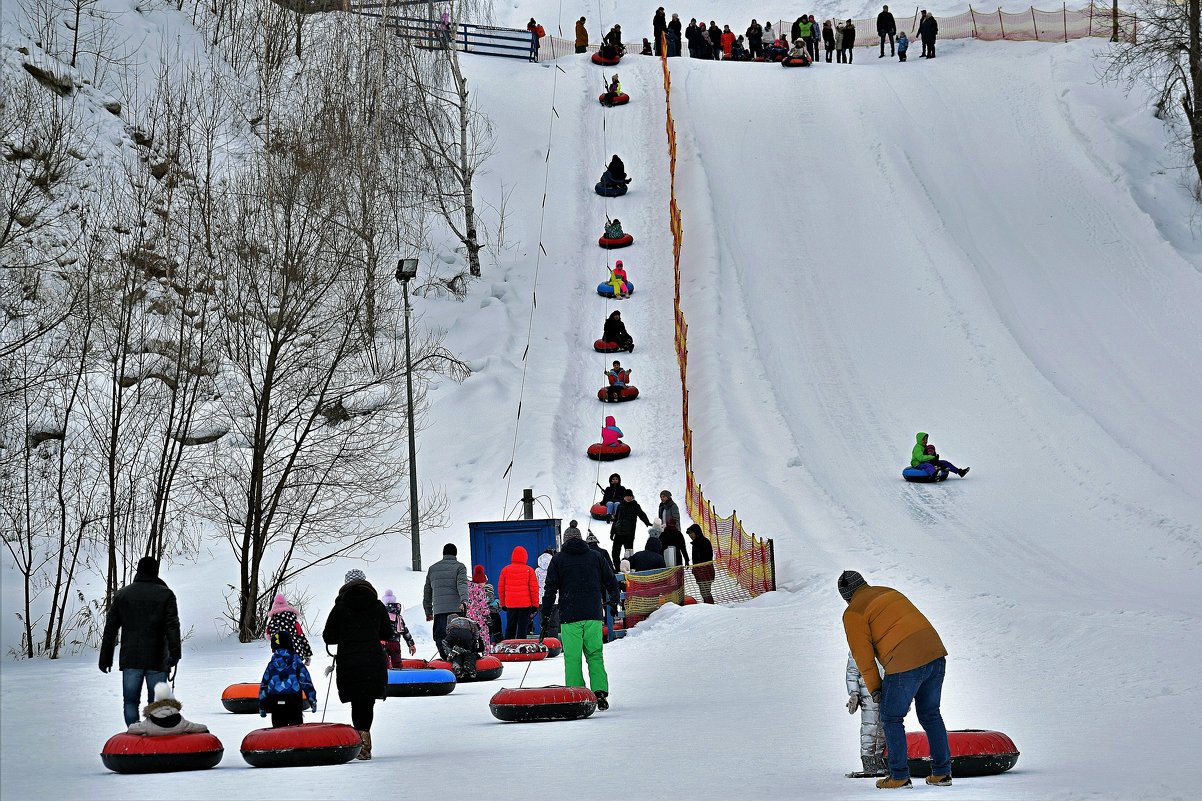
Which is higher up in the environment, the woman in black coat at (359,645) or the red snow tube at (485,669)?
the woman in black coat at (359,645)

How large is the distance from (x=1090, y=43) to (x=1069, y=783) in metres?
43.0

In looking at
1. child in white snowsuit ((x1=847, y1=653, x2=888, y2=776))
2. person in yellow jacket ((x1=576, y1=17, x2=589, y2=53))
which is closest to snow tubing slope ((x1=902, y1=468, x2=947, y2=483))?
child in white snowsuit ((x1=847, y1=653, x2=888, y2=776))

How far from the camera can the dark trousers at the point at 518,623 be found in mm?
15953

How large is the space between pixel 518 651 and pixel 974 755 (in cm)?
833

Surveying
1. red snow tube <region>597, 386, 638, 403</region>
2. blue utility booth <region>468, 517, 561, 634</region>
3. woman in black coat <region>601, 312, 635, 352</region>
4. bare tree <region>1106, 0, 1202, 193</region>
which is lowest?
blue utility booth <region>468, 517, 561, 634</region>

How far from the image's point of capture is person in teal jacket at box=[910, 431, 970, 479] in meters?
22.0

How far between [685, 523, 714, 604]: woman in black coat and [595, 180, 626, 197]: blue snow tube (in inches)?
844

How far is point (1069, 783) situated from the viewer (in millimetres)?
7098

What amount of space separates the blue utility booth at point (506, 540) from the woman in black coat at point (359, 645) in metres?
8.99

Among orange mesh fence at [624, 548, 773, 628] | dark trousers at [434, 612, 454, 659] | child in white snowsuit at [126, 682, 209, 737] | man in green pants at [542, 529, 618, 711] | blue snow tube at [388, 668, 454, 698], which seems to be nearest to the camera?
child in white snowsuit at [126, 682, 209, 737]

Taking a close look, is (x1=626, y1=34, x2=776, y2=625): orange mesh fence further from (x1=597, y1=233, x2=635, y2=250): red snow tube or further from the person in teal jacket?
(x1=597, y1=233, x2=635, y2=250): red snow tube

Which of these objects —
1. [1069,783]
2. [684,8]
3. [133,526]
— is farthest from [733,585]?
[684,8]

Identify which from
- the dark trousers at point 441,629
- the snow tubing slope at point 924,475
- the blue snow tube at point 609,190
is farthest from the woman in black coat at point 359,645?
the blue snow tube at point 609,190

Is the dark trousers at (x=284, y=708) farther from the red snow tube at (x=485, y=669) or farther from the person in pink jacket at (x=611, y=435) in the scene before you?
the person in pink jacket at (x=611, y=435)
